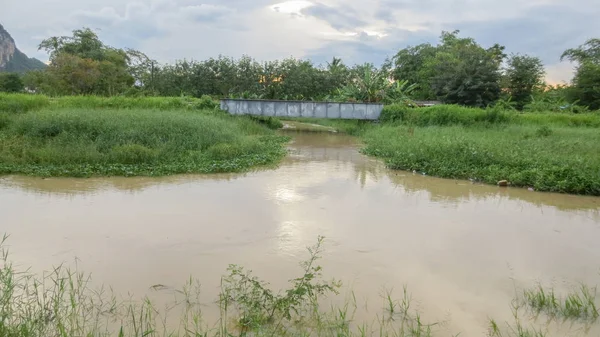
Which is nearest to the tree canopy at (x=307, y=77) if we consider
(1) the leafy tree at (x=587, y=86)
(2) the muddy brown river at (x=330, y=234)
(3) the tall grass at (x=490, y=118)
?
(1) the leafy tree at (x=587, y=86)

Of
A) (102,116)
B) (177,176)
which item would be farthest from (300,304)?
(102,116)

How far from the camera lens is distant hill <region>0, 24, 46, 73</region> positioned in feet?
259

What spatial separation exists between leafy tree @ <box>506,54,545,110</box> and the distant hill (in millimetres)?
77331

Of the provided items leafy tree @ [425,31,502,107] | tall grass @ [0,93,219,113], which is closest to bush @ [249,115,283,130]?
tall grass @ [0,93,219,113]

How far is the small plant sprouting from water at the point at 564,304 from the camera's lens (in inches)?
166

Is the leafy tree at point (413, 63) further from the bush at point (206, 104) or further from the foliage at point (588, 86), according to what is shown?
the bush at point (206, 104)

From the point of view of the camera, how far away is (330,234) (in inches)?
256

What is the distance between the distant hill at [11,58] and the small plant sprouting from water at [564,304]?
89.7 m

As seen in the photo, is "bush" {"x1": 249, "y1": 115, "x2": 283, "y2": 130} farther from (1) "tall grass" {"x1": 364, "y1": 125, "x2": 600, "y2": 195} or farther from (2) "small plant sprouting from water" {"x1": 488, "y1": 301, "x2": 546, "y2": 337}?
(2) "small plant sprouting from water" {"x1": 488, "y1": 301, "x2": 546, "y2": 337}

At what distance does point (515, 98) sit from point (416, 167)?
24.2 meters

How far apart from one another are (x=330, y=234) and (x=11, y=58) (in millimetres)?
97544

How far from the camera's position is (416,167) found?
39.1 ft

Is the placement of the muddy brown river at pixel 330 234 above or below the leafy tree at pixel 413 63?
below

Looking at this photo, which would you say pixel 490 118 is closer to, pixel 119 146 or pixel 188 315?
pixel 119 146
